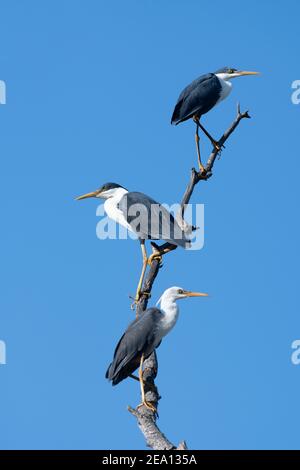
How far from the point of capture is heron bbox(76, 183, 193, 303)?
36.5ft

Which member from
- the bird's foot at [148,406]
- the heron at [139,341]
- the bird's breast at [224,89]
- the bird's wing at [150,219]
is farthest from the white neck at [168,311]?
the bird's breast at [224,89]

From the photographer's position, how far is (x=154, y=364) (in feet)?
33.4

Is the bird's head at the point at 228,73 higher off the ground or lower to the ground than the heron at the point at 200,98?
higher

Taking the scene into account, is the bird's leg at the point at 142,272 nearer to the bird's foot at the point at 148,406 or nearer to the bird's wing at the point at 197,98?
the bird's foot at the point at 148,406

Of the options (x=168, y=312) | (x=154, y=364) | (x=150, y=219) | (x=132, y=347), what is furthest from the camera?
(x=150, y=219)

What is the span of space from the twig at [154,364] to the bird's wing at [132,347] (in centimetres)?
19

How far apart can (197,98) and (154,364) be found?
179 inches

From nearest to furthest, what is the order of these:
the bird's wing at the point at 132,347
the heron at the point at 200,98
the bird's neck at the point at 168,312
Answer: the bird's wing at the point at 132,347 < the bird's neck at the point at 168,312 < the heron at the point at 200,98

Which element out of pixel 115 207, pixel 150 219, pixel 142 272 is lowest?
pixel 142 272

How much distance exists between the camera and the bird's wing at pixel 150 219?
1113 centimetres

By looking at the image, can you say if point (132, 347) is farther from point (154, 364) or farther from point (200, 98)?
point (200, 98)

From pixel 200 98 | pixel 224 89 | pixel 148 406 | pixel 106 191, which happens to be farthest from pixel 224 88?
pixel 148 406
